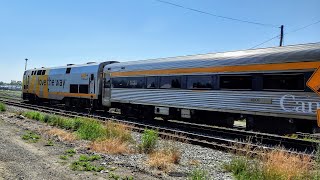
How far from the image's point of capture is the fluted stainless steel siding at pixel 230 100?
39.3 feet

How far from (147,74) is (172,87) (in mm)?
2340

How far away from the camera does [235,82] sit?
14336 mm

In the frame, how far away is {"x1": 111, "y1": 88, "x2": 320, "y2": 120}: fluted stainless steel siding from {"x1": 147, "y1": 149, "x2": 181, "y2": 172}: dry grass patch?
16.1 ft

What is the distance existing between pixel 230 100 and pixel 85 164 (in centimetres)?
767

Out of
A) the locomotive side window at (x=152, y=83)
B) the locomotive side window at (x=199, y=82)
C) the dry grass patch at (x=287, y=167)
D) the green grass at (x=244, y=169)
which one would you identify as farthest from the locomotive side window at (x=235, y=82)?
the dry grass patch at (x=287, y=167)

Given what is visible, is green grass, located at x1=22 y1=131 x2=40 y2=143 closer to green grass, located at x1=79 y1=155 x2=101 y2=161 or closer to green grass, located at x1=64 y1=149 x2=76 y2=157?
green grass, located at x1=64 y1=149 x2=76 y2=157

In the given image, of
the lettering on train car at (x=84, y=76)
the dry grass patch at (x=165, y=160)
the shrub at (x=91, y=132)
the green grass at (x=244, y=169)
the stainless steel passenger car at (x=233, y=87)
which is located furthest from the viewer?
the lettering on train car at (x=84, y=76)

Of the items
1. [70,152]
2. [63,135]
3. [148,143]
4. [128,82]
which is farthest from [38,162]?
[128,82]

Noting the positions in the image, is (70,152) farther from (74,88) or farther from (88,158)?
(74,88)

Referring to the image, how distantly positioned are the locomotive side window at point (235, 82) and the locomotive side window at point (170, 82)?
2876 millimetres

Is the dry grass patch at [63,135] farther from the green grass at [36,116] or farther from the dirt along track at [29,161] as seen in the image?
the green grass at [36,116]

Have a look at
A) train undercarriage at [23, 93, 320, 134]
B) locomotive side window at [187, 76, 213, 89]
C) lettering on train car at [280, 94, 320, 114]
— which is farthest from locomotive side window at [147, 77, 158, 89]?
lettering on train car at [280, 94, 320, 114]

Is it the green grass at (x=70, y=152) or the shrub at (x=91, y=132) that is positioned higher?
the shrub at (x=91, y=132)

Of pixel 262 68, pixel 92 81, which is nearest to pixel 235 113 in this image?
pixel 262 68
